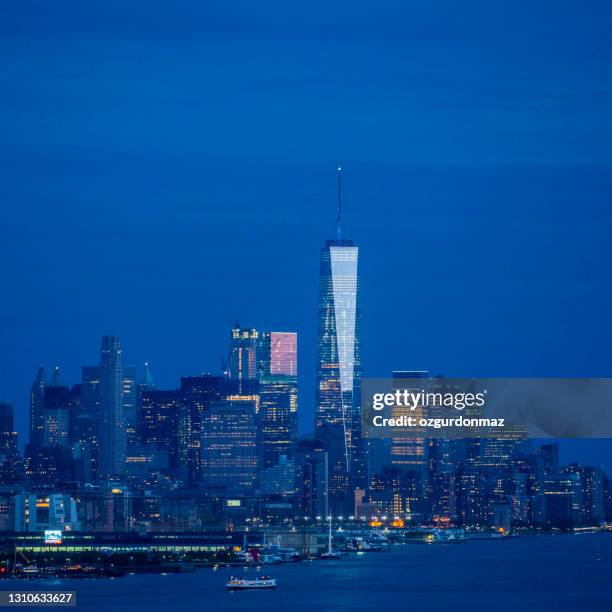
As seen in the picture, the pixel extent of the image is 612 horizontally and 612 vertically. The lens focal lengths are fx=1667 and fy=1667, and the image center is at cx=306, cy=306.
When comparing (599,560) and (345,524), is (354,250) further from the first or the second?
(599,560)

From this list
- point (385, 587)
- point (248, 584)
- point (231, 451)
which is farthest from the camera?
point (231, 451)

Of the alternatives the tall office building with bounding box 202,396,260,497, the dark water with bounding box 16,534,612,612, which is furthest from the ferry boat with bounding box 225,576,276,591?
the tall office building with bounding box 202,396,260,497

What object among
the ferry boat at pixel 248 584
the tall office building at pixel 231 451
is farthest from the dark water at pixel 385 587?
the tall office building at pixel 231 451

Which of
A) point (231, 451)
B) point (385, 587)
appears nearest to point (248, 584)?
point (385, 587)

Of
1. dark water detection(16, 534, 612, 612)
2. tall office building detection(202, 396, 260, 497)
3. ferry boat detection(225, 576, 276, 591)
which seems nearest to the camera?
dark water detection(16, 534, 612, 612)

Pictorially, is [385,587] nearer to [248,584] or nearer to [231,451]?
[248,584]

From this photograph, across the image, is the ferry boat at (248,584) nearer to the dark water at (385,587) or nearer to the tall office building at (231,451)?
the dark water at (385,587)

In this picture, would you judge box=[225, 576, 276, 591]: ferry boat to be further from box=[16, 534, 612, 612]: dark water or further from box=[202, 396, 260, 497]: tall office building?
box=[202, 396, 260, 497]: tall office building

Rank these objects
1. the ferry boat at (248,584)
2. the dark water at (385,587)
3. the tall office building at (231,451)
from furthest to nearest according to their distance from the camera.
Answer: the tall office building at (231,451) → the ferry boat at (248,584) → the dark water at (385,587)

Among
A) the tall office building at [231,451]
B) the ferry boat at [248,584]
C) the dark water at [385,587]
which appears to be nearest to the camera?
the dark water at [385,587]

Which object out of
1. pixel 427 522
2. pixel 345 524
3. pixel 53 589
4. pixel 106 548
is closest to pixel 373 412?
pixel 53 589
